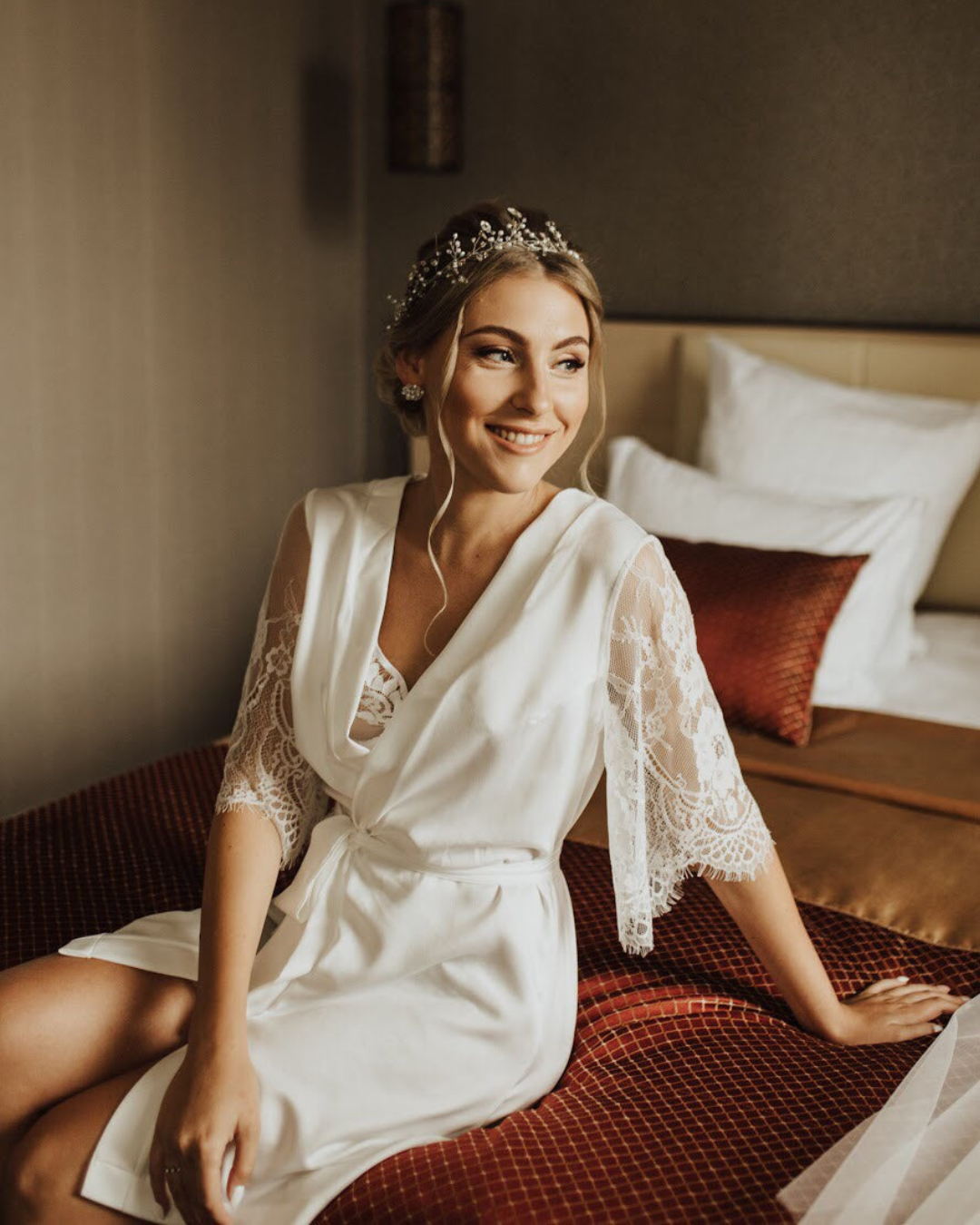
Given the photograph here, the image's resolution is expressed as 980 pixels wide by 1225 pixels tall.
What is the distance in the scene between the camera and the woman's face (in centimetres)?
145

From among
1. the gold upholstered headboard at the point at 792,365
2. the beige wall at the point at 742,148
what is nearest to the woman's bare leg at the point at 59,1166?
the gold upholstered headboard at the point at 792,365

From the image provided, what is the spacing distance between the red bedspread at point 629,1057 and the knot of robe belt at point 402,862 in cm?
20

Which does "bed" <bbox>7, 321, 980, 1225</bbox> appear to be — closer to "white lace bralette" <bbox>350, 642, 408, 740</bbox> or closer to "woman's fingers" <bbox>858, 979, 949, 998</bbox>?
"woman's fingers" <bbox>858, 979, 949, 998</bbox>

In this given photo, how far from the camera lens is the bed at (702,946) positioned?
118 centimetres

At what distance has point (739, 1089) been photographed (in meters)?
1.32

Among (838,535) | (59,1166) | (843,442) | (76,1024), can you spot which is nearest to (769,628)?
(838,535)

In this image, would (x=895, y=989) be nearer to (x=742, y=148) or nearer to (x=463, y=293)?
(x=463, y=293)

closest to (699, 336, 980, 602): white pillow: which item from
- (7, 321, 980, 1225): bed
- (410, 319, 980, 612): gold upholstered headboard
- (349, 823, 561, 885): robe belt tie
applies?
(410, 319, 980, 612): gold upholstered headboard

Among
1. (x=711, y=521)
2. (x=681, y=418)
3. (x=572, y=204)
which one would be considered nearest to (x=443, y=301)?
(x=711, y=521)

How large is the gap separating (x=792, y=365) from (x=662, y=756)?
1934 mm

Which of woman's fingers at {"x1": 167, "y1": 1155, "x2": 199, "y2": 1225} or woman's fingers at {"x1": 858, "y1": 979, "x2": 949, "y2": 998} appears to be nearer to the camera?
woman's fingers at {"x1": 167, "y1": 1155, "x2": 199, "y2": 1225}

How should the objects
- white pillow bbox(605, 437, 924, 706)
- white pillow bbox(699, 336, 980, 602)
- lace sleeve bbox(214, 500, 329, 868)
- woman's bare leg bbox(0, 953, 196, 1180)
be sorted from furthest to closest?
white pillow bbox(699, 336, 980, 602) → white pillow bbox(605, 437, 924, 706) → lace sleeve bbox(214, 500, 329, 868) → woman's bare leg bbox(0, 953, 196, 1180)

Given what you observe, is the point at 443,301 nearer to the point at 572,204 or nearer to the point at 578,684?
the point at 578,684

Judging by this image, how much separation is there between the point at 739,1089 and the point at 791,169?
8.00 feet
